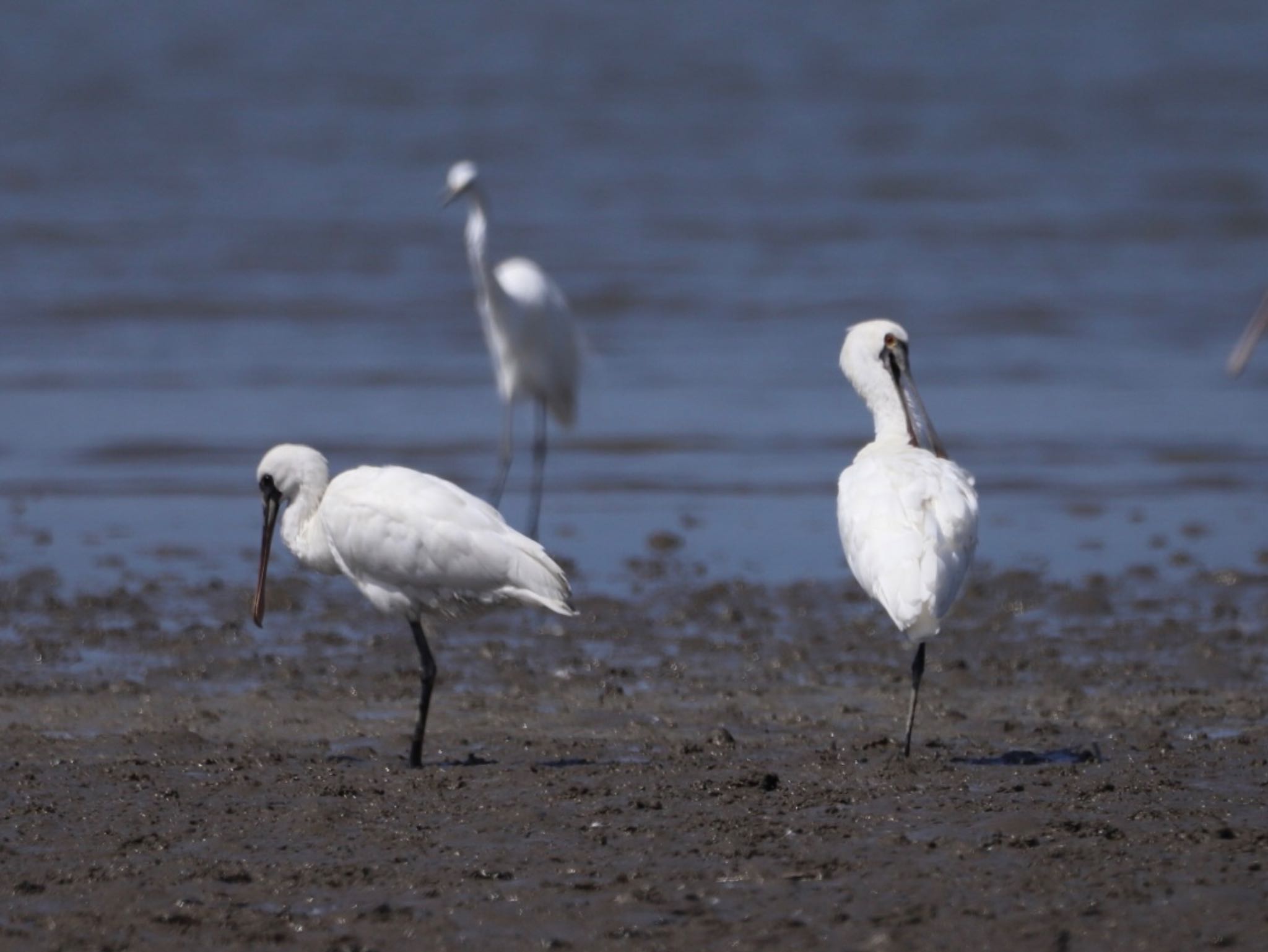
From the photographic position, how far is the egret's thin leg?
36.0ft

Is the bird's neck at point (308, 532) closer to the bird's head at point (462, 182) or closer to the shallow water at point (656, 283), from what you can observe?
the shallow water at point (656, 283)

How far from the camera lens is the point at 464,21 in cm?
5322

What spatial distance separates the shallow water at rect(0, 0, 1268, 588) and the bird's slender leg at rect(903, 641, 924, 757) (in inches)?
109

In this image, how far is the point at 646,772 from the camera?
6.27 m

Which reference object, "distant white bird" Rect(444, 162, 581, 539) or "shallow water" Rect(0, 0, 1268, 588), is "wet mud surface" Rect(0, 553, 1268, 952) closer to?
"shallow water" Rect(0, 0, 1268, 588)

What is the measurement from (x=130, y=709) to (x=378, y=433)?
19.2 feet

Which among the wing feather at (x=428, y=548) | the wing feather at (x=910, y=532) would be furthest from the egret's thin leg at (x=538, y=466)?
the wing feather at (x=910, y=532)

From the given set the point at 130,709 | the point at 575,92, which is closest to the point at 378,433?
the point at 130,709

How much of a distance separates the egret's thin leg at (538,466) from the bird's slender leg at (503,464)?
→ 0.16m

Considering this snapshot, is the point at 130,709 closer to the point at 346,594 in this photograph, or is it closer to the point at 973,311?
the point at 346,594

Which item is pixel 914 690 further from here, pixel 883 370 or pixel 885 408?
pixel 883 370

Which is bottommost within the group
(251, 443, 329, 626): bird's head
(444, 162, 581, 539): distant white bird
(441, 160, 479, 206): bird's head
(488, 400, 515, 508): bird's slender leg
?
(251, 443, 329, 626): bird's head

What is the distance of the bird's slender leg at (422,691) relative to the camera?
6527 millimetres

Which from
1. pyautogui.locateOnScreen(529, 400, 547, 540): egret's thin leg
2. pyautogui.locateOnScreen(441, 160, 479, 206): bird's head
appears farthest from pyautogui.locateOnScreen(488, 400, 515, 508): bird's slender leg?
pyautogui.locateOnScreen(441, 160, 479, 206): bird's head
